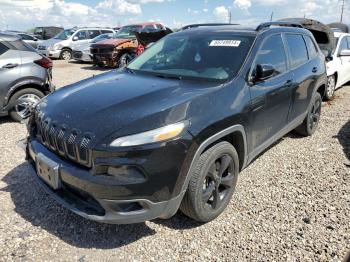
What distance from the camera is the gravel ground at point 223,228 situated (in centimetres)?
279

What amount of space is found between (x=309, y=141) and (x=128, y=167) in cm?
377

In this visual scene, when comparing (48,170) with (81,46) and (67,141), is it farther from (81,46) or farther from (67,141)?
(81,46)

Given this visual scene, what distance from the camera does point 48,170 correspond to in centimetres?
274

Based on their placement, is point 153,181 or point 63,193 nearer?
point 153,181

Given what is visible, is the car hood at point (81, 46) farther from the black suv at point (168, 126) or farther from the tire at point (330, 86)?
the black suv at point (168, 126)

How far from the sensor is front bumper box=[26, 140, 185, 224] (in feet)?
8.00

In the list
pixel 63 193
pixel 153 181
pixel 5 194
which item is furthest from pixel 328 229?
pixel 5 194

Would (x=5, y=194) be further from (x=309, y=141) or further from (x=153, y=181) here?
(x=309, y=141)

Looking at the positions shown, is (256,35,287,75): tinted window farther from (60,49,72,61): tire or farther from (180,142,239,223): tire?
(60,49,72,61): tire

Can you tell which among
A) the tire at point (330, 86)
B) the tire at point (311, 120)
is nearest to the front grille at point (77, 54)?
the tire at point (330, 86)

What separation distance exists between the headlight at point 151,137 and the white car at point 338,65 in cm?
598

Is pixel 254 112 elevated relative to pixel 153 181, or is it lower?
elevated

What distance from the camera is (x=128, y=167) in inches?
94.8

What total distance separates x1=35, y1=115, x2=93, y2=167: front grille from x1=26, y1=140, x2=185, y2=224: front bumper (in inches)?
3.2
